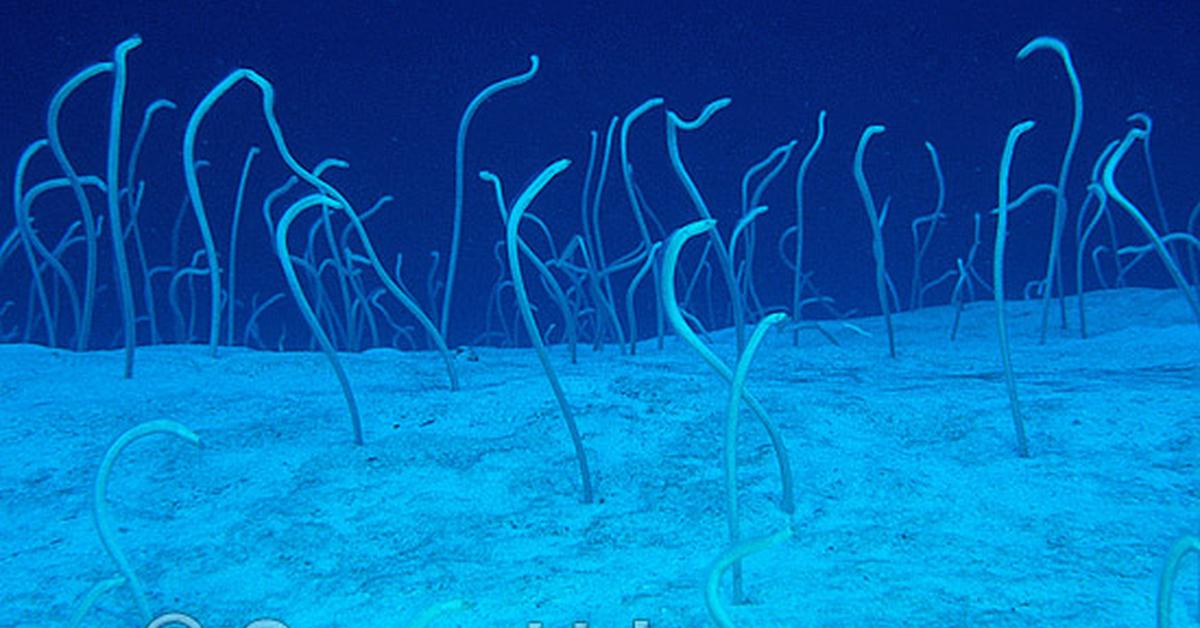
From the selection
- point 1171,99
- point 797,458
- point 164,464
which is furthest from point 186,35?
point 1171,99

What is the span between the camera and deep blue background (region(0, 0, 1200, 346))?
9312 millimetres

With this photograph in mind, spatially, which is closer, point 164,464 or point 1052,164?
point 164,464

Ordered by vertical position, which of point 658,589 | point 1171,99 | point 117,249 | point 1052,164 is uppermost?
point 1171,99

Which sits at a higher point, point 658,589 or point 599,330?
point 599,330

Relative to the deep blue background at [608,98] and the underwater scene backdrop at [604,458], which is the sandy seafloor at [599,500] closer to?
the underwater scene backdrop at [604,458]

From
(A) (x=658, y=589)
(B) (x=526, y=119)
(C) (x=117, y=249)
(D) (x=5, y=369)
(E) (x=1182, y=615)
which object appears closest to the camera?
(E) (x=1182, y=615)

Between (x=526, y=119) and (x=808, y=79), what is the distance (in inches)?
155

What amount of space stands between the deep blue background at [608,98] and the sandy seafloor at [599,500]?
8.41 m

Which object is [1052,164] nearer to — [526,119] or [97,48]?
[526,119]

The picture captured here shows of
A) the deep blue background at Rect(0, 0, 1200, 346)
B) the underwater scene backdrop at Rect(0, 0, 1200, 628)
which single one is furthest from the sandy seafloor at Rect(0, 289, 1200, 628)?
the deep blue background at Rect(0, 0, 1200, 346)

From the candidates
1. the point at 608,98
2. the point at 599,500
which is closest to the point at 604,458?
the point at 599,500

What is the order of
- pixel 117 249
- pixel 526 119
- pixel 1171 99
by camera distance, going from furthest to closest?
pixel 526 119 < pixel 1171 99 < pixel 117 249

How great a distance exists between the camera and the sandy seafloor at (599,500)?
3.63ft

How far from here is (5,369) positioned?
2.37m
